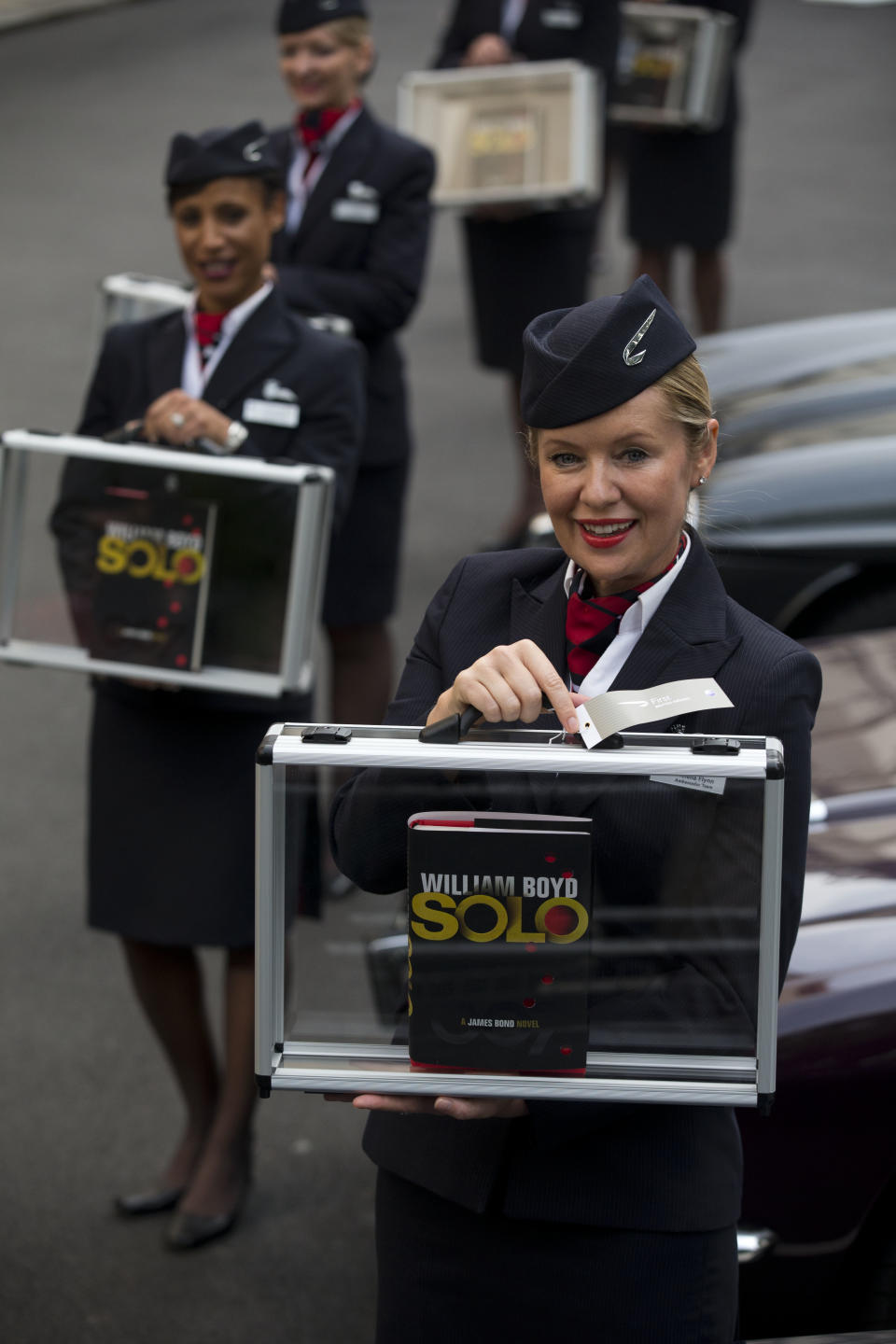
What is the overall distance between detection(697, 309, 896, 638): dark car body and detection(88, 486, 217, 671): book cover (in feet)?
5.53

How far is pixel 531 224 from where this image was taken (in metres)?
6.75

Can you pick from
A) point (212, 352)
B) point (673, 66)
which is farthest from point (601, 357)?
point (673, 66)

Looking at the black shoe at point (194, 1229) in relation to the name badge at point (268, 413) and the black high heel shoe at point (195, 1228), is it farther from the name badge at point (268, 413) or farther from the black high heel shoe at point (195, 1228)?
the name badge at point (268, 413)

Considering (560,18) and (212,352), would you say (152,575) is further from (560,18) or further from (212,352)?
(560,18)

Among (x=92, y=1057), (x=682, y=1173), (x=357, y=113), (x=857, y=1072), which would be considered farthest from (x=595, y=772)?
(x=357, y=113)

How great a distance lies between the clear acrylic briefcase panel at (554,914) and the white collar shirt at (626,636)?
241 mm

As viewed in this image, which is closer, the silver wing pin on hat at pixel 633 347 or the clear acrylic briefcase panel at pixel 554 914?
the clear acrylic briefcase panel at pixel 554 914

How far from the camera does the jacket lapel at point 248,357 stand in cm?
361

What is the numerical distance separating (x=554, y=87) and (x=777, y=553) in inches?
76.3

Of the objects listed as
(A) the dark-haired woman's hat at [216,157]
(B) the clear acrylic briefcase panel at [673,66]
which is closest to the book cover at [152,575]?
(A) the dark-haired woman's hat at [216,157]

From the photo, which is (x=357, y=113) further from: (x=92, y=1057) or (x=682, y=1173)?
(x=682, y=1173)

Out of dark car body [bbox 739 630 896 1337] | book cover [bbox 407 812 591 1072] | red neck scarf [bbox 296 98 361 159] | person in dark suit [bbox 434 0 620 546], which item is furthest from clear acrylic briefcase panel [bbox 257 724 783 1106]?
person in dark suit [bbox 434 0 620 546]

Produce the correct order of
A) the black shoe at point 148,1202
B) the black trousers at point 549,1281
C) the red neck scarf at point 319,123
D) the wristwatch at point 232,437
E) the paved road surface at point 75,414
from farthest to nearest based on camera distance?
the red neck scarf at point 319,123, the black shoe at point 148,1202, the paved road surface at point 75,414, the wristwatch at point 232,437, the black trousers at point 549,1281

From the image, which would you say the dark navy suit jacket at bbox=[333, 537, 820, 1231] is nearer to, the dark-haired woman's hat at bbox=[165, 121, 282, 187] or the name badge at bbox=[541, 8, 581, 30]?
the dark-haired woman's hat at bbox=[165, 121, 282, 187]
